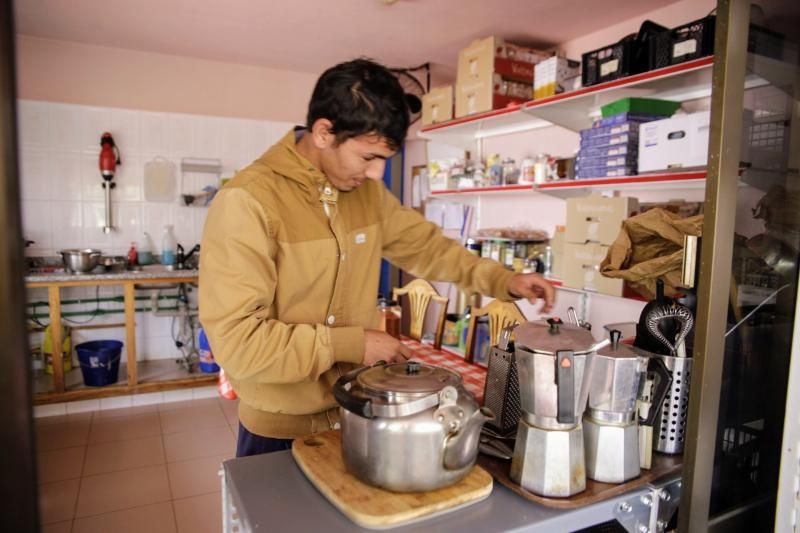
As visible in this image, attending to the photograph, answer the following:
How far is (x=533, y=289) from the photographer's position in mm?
1512

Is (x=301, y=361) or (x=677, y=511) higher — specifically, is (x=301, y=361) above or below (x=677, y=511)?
above

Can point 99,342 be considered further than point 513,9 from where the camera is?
Yes

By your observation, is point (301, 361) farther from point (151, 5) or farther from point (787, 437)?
point (151, 5)

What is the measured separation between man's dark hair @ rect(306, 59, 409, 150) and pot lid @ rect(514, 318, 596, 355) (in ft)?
1.90

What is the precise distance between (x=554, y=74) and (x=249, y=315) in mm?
2480

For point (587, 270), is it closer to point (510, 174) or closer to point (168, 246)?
point (510, 174)

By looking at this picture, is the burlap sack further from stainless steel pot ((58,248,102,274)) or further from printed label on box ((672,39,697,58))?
stainless steel pot ((58,248,102,274))

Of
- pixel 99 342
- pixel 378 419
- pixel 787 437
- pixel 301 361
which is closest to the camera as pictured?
pixel 378 419

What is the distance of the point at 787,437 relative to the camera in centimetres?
106

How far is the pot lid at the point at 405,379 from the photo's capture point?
961 mm


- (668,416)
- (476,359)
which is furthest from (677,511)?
(476,359)

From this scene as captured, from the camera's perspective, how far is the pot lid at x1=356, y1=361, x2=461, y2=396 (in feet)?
3.15

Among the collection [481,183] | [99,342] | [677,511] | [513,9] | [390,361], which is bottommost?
[99,342]

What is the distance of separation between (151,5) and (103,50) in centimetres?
128
